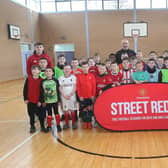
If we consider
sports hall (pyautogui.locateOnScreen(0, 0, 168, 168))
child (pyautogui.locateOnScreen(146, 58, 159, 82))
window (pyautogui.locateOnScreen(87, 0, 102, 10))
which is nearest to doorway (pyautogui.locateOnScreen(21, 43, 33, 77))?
sports hall (pyautogui.locateOnScreen(0, 0, 168, 168))

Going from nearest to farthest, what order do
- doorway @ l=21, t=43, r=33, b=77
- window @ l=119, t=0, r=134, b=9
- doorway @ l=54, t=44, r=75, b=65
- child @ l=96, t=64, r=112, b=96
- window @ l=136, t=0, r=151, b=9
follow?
child @ l=96, t=64, r=112, b=96, doorway @ l=21, t=43, r=33, b=77, window @ l=136, t=0, r=151, b=9, window @ l=119, t=0, r=134, b=9, doorway @ l=54, t=44, r=75, b=65

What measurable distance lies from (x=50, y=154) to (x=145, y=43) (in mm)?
14109

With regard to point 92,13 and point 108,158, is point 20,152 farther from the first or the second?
point 92,13

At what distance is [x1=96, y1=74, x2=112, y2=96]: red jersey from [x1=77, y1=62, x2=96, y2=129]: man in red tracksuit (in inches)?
7.3

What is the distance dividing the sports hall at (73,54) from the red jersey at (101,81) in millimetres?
788

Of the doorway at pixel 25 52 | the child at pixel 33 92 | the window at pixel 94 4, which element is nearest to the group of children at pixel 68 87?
the child at pixel 33 92

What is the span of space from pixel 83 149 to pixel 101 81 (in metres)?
1.47

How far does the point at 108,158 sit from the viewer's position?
2.49 metres

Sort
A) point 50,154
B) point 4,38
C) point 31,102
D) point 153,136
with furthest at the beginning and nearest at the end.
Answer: point 4,38
point 31,102
point 153,136
point 50,154

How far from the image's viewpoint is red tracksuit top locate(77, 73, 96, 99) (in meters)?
3.68

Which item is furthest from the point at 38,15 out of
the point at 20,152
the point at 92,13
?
the point at 20,152

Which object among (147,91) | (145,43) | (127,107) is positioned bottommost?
(127,107)

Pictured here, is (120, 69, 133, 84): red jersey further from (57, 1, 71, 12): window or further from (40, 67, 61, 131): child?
(57, 1, 71, 12): window

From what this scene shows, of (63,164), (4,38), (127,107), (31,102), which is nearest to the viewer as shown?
(63,164)
